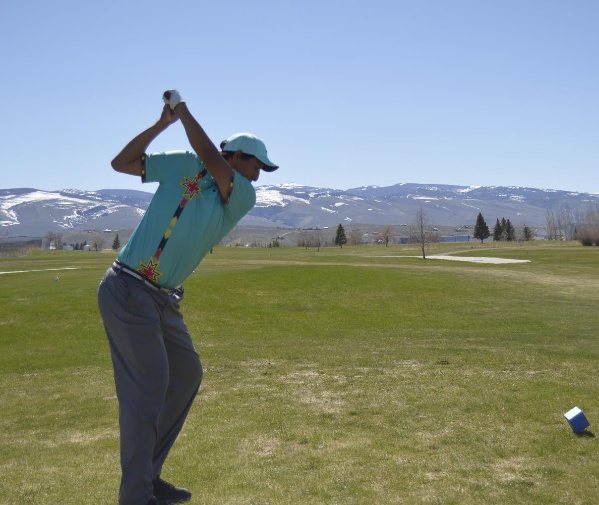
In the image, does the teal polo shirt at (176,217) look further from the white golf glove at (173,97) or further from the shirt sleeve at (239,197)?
the white golf glove at (173,97)

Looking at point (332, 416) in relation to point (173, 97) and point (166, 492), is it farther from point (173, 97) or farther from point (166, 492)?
point (173, 97)

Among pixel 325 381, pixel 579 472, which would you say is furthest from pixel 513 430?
pixel 325 381

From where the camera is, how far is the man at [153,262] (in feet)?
14.6

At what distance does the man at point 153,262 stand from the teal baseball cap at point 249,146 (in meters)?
0.17

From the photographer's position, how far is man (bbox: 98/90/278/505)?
4.46 metres

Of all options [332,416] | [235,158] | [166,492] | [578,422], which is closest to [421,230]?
[332,416]

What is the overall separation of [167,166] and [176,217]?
1.23ft

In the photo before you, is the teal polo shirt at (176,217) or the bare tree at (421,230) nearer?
the teal polo shirt at (176,217)

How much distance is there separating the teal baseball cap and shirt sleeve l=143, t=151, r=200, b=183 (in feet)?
0.96

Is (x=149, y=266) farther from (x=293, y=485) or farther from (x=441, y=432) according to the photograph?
(x=441, y=432)

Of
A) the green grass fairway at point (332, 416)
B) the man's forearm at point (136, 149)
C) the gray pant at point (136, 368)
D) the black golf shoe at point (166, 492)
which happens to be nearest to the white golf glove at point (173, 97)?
the man's forearm at point (136, 149)

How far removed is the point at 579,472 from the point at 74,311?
67.4 ft

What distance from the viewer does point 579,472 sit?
19.3 feet

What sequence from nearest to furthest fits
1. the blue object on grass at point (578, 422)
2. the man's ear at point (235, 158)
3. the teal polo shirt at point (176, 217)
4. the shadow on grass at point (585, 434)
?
the teal polo shirt at point (176, 217), the man's ear at point (235, 158), the shadow on grass at point (585, 434), the blue object on grass at point (578, 422)
